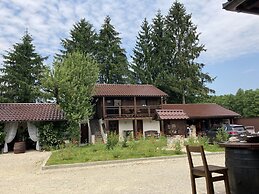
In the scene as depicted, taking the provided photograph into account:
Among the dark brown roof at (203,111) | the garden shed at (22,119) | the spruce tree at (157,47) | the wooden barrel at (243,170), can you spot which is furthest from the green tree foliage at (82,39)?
the wooden barrel at (243,170)

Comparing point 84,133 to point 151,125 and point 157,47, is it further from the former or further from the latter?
point 157,47

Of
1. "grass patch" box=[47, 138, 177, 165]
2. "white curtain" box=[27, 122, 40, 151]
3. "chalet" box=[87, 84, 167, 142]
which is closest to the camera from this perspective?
"grass patch" box=[47, 138, 177, 165]

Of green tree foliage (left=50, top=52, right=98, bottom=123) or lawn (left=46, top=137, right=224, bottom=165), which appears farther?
green tree foliage (left=50, top=52, right=98, bottom=123)

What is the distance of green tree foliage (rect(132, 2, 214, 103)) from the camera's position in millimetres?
38875

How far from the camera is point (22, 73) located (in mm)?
35906

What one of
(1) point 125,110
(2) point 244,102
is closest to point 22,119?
(1) point 125,110

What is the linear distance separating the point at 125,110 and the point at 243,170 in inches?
982

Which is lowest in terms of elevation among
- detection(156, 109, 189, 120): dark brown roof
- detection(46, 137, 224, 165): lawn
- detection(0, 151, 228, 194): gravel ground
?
detection(0, 151, 228, 194): gravel ground

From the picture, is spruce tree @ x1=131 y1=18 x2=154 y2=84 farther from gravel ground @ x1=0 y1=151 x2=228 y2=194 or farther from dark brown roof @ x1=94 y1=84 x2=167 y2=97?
gravel ground @ x1=0 y1=151 x2=228 y2=194

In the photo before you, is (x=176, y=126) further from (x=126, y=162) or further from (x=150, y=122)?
(x=126, y=162)

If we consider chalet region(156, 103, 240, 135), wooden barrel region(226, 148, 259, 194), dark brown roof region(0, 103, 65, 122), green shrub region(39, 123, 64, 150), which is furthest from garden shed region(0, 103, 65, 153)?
wooden barrel region(226, 148, 259, 194)

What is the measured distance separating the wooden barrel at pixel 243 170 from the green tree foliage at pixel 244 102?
43.1 metres

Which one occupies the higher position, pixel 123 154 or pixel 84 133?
pixel 84 133

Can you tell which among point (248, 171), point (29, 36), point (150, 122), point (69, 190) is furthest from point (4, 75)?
point (248, 171)
